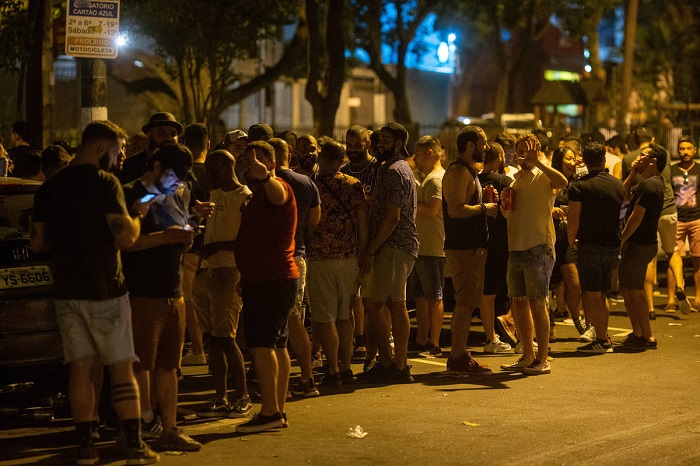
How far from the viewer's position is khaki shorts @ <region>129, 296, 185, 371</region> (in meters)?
7.56

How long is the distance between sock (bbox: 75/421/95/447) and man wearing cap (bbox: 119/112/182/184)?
183cm

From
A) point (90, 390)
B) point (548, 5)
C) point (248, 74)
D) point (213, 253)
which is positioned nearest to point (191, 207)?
point (213, 253)

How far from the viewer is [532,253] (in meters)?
10.5

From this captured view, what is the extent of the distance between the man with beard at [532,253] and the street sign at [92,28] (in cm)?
405

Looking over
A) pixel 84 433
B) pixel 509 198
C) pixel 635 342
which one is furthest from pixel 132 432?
pixel 635 342

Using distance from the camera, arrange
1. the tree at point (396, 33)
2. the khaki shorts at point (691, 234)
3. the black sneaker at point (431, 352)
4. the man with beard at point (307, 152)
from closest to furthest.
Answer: the man with beard at point (307, 152), the black sneaker at point (431, 352), the khaki shorts at point (691, 234), the tree at point (396, 33)

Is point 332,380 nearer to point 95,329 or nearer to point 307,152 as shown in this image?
point 307,152

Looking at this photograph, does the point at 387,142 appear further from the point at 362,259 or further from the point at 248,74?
the point at 248,74

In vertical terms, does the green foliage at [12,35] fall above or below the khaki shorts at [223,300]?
above

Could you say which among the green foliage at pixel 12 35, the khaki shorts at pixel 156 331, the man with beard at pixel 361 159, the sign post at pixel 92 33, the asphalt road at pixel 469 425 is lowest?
the asphalt road at pixel 469 425

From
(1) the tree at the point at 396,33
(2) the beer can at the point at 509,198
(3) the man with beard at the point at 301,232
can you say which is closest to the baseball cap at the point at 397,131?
(2) the beer can at the point at 509,198

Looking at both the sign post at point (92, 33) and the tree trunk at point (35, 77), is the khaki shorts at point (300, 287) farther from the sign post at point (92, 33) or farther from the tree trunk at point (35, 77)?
the tree trunk at point (35, 77)

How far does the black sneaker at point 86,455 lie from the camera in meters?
7.11

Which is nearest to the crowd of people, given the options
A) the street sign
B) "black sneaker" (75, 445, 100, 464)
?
"black sneaker" (75, 445, 100, 464)
